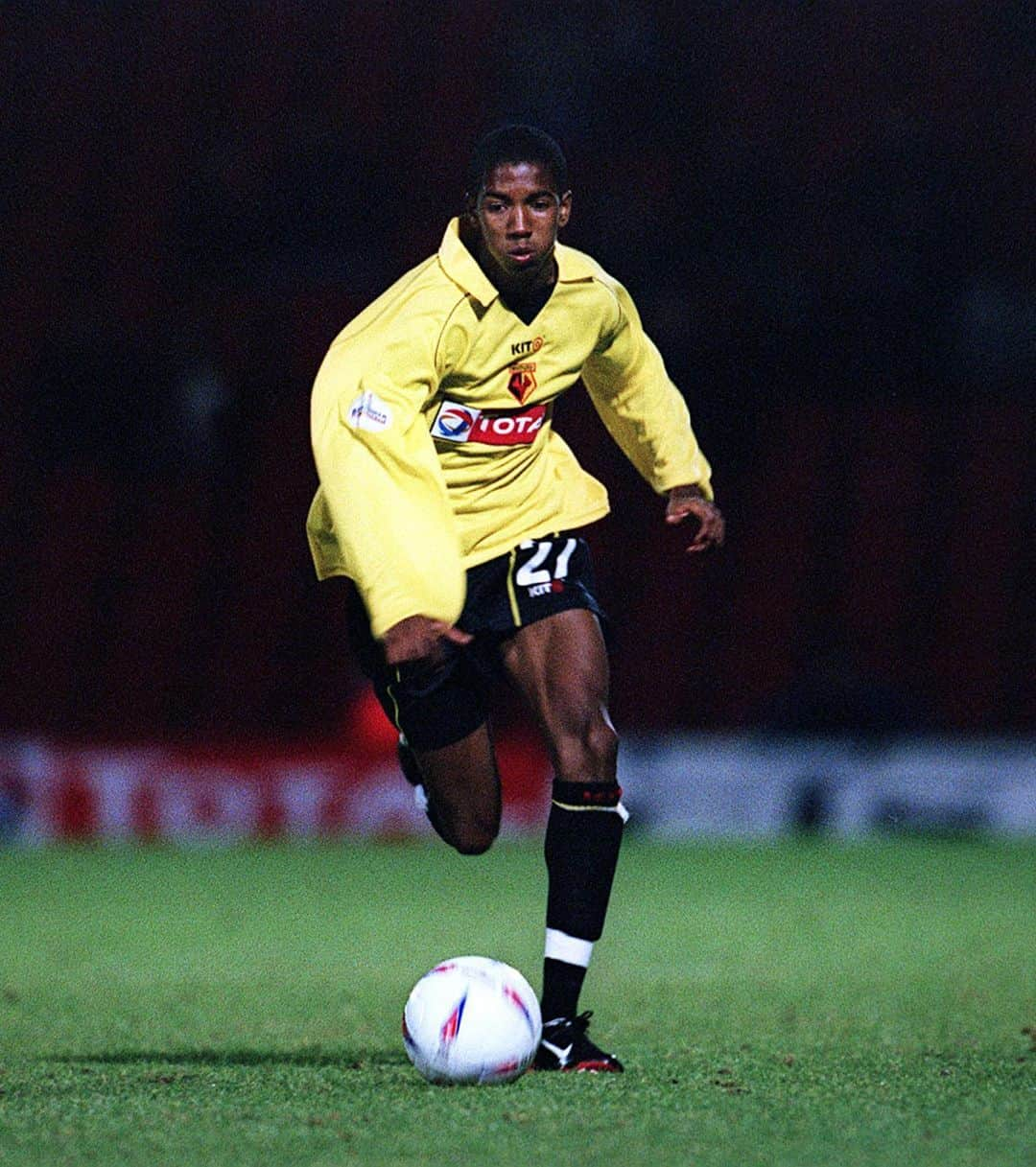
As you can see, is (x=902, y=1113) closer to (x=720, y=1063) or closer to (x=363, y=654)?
(x=720, y=1063)

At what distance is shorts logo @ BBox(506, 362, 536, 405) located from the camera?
4.31 metres

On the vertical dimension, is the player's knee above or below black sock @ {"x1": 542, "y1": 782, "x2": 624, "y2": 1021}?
above

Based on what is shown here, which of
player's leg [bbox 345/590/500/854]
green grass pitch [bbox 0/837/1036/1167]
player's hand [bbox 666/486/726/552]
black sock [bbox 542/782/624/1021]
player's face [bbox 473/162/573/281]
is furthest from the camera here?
player's hand [bbox 666/486/726/552]

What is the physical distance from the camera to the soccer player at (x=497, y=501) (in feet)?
13.0

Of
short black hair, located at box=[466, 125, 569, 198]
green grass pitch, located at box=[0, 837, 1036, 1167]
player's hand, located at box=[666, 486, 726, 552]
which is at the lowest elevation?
green grass pitch, located at box=[0, 837, 1036, 1167]

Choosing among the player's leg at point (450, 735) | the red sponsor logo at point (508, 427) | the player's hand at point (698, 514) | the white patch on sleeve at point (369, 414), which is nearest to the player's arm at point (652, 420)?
the player's hand at point (698, 514)

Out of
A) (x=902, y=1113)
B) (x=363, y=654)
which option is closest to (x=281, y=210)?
(x=363, y=654)

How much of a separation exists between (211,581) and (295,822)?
4218 mm

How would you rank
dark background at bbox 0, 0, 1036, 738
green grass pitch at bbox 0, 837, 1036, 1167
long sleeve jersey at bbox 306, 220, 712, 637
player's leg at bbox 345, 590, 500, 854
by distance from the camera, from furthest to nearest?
dark background at bbox 0, 0, 1036, 738, player's leg at bbox 345, 590, 500, 854, long sleeve jersey at bbox 306, 220, 712, 637, green grass pitch at bbox 0, 837, 1036, 1167

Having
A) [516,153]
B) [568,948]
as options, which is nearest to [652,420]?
[516,153]

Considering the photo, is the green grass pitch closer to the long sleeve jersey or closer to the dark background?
the long sleeve jersey

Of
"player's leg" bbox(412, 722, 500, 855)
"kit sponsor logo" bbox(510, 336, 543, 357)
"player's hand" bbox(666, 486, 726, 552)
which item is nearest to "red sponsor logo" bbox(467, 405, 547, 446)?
"kit sponsor logo" bbox(510, 336, 543, 357)

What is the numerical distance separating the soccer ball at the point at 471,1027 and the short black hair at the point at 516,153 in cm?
150

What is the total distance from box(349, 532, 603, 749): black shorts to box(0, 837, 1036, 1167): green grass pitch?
69 cm
